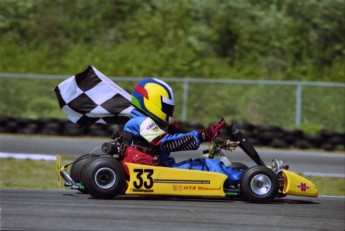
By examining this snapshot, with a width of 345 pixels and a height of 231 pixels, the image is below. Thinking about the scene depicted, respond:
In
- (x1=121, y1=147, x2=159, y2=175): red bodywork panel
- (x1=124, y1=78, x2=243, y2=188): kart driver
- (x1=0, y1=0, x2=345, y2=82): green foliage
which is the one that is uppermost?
(x1=0, y1=0, x2=345, y2=82): green foliage

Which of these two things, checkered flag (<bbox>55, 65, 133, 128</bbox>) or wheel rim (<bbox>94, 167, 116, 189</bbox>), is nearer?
wheel rim (<bbox>94, 167, 116, 189</bbox>)

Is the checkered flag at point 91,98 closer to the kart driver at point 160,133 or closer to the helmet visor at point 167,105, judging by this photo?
the kart driver at point 160,133

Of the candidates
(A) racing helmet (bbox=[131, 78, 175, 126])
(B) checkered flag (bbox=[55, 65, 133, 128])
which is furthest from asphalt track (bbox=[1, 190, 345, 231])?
(B) checkered flag (bbox=[55, 65, 133, 128])

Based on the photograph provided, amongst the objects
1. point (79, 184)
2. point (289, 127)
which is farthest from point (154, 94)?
point (289, 127)

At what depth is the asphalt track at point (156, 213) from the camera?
510cm

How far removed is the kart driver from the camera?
6.51 metres

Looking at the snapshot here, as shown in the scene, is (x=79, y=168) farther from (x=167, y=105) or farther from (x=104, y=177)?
(x=167, y=105)

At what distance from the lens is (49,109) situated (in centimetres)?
1761

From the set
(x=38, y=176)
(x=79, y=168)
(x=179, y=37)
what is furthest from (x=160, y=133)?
(x=179, y=37)

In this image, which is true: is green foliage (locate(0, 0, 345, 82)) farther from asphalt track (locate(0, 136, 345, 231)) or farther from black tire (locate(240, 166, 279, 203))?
black tire (locate(240, 166, 279, 203))

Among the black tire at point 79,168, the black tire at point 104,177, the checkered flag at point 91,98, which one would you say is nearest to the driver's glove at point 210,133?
the black tire at point 104,177

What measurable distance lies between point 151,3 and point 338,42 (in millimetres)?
5563

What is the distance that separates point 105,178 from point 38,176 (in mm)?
4454

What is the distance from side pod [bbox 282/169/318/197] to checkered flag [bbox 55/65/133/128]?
5.55 feet
